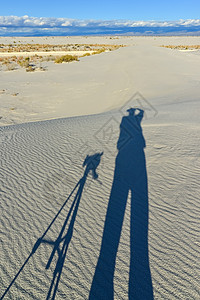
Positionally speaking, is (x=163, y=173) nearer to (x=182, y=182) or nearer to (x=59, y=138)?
(x=182, y=182)

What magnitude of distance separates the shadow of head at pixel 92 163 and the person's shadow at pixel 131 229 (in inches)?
20.8

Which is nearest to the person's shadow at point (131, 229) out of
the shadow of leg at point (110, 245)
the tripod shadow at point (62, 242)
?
the shadow of leg at point (110, 245)

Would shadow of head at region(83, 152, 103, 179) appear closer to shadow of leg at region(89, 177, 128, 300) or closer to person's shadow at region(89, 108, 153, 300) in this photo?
person's shadow at region(89, 108, 153, 300)

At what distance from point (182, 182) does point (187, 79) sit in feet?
47.2

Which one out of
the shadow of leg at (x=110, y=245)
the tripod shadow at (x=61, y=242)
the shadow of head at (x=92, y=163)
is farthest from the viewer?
the shadow of head at (x=92, y=163)

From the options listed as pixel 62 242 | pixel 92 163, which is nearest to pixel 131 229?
pixel 62 242

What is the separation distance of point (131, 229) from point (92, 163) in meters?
2.47

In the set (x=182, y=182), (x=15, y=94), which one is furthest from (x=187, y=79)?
(x=182, y=182)

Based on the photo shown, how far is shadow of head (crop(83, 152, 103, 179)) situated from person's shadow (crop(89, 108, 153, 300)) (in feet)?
1.74

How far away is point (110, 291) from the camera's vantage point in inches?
109

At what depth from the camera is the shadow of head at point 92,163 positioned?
538cm

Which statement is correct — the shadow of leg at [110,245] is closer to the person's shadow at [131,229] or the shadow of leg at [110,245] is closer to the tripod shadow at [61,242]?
the person's shadow at [131,229]

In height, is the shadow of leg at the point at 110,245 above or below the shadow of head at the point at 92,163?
below

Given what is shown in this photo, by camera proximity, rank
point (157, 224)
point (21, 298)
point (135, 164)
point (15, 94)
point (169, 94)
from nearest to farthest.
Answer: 1. point (21, 298)
2. point (157, 224)
3. point (135, 164)
4. point (169, 94)
5. point (15, 94)
